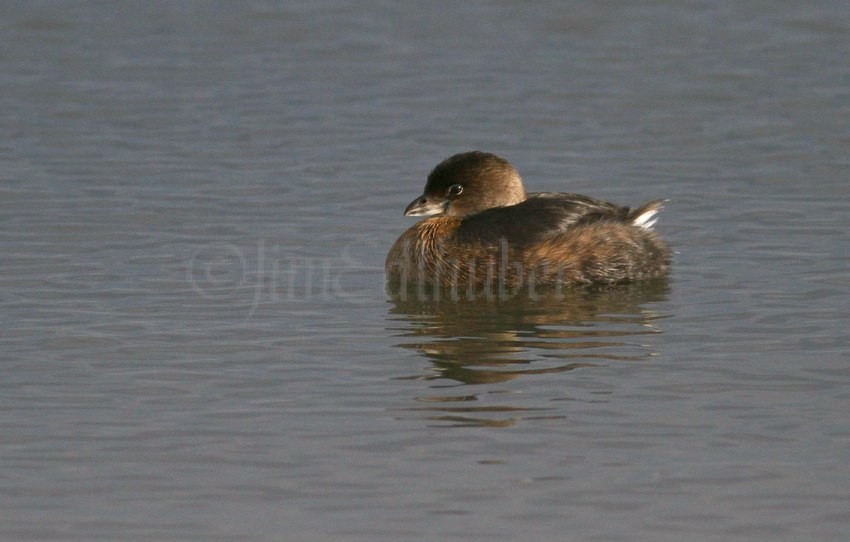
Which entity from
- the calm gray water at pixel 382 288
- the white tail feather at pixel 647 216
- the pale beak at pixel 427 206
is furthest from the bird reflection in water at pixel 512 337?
the pale beak at pixel 427 206

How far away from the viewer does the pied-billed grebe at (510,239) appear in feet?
34.8

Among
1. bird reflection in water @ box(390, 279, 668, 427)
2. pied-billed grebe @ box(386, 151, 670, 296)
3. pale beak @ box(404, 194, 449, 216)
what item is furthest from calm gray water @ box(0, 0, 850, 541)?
pale beak @ box(404, 194, 449, 216)

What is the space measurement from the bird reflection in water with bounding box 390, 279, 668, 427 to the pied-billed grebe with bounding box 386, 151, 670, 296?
0.55ft

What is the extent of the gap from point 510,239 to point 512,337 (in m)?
1.54

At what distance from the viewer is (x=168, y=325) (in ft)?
31.2

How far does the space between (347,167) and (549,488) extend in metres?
7.69

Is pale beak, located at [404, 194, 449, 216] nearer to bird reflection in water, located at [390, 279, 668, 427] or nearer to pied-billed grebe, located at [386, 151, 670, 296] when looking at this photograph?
pied-billed grebe, located at [386, 151, 670, 296]

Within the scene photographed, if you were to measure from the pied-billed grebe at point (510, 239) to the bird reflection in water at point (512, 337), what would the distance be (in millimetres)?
169

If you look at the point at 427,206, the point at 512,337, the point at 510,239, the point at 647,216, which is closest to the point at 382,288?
the point at 427,206

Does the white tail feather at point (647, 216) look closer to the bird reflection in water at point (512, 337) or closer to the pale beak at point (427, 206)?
the bird reflection in water at point (512, 337)

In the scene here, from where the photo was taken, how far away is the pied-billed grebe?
10602 mm

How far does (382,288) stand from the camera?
35.2ft

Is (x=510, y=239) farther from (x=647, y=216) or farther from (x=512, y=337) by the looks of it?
(x=512, y=337)

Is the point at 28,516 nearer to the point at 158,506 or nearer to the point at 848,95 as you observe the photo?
the point at 158,506
